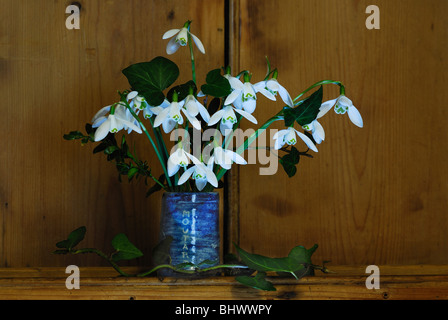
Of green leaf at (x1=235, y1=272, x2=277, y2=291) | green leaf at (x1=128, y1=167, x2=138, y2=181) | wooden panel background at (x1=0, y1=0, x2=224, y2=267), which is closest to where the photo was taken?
green leaf at (x1=235, y1=272, x2=277, y2=291)

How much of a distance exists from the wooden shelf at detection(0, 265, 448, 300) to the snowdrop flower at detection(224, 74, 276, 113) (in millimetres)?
288

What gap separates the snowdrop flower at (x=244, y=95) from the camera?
0.83 metres

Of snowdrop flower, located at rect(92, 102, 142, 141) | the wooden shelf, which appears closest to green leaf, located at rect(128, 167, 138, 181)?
snowdrop flower, located at rect(92, 102, 142, 141)

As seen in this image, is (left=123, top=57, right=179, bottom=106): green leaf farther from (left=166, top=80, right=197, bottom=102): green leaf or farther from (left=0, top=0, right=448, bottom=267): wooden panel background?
(left=0, top=0, right=448, bottom=267): wooden panel background

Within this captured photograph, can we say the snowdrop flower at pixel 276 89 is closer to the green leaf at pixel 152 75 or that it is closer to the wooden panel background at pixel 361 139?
the green leaf at pixel 152 75

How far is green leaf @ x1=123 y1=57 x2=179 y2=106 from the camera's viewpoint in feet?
2.75

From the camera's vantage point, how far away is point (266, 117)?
1.16 meters

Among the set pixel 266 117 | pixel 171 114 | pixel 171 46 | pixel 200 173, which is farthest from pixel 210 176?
pixel 266 117

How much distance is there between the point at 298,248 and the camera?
893 millimetres

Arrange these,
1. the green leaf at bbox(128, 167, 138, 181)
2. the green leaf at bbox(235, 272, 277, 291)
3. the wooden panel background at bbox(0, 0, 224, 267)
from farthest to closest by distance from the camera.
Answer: the wooden panel background at bbox(0, 0, 224, 267) → the green leaf at bbox(128, 167, 138, 181) → the green leaf at bbox(235, 272, 277, 291)

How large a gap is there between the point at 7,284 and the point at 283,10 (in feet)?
2.68

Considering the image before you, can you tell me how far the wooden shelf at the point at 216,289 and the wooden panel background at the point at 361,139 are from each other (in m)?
0.31

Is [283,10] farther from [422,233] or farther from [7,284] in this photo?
[7,284]
